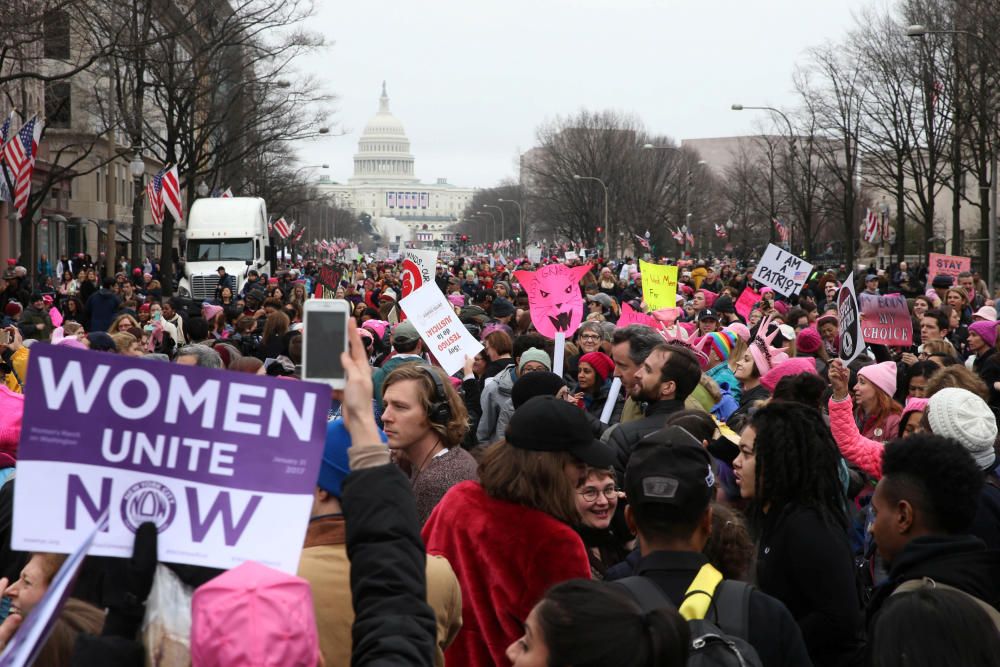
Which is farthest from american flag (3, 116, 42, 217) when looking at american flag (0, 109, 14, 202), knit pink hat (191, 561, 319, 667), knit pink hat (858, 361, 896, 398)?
knit pink hat (191, 561, 319, 667)

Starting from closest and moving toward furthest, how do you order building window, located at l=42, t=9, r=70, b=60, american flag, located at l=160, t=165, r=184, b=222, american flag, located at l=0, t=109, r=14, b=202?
building window, located at l=42, t=9, r=70, b=60
american flag, located at l=0, t=109, r=14, b=202
american flag, located at l=160, t=165, r=184, b=222

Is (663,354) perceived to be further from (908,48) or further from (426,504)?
(908,48)

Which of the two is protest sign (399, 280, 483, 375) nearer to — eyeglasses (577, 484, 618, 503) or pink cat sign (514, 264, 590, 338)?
pink cat sign (514, 264, 590, 338)

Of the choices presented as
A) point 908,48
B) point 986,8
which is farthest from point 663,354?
point 908,48

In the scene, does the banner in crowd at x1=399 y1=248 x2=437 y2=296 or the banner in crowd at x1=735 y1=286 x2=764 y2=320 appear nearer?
the banner in crowd at x1=735 y1=286 x2=764 y2=320

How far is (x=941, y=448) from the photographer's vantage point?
174 inches

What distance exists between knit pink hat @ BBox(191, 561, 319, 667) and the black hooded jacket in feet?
7.46

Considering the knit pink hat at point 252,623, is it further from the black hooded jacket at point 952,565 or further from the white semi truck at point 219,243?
the white semi truck at point 219,243

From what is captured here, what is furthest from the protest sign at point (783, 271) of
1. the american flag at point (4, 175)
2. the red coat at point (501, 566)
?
the american flag at point (4, 175)

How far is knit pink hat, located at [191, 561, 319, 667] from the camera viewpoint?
8.02 feet

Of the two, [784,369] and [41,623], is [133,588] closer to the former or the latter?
[41,623]

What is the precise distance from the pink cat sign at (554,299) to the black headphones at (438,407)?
21.2 feet

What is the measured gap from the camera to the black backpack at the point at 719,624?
3.30 meters

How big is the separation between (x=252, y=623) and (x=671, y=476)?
1.64 metres
